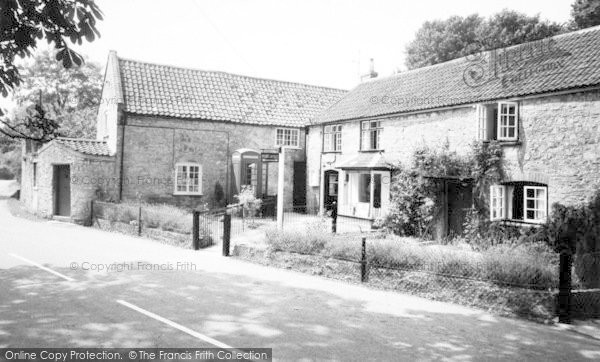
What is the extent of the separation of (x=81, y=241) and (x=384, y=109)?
13.9 meters

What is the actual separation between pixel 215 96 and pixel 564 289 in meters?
22.7

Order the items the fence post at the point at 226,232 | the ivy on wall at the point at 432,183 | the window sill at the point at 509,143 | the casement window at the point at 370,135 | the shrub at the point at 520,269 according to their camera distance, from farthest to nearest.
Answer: the casement window at the point at 370,135, the ivy on wall at the point at 432,183, the window sill at the point at 509,143, the fence post at the point at 226,232, the shrub at the point at 520,269

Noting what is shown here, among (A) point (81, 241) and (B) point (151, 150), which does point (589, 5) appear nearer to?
(B) point (151, 150)

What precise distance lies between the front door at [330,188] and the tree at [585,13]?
68.4 ft

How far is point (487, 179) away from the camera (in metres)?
16.3

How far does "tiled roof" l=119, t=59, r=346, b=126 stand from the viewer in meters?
25.3

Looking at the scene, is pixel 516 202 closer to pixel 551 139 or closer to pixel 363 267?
pixel 551 139

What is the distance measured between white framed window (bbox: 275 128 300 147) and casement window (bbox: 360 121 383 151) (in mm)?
6407

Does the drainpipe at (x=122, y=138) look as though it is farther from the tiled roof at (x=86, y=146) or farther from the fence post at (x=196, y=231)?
the fence post at (x=196, y=231)

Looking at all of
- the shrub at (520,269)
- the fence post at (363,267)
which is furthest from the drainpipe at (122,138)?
the shrub at (520,269)

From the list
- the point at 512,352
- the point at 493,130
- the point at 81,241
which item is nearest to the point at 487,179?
the point at 493,130

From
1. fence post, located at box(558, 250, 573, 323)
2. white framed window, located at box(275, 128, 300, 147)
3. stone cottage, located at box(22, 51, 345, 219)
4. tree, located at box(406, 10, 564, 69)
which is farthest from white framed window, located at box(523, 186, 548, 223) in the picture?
tree, located at box(406, 10, 564, 69)

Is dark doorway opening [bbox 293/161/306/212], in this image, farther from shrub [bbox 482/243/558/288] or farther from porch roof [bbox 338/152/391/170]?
shrub [bbox 482/243/558/288]

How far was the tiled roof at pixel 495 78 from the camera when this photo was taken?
1520 centimetres
